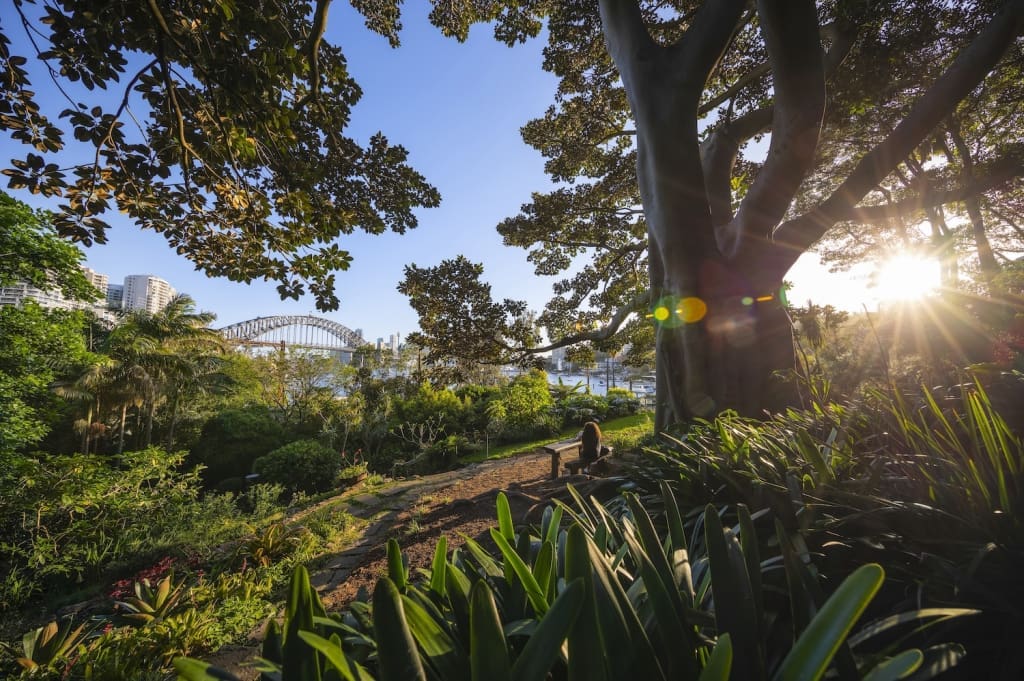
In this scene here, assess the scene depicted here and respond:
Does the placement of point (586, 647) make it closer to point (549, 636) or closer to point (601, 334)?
point (549, 636)

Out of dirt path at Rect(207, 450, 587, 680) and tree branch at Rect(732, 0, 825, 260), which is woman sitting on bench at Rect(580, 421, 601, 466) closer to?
dirt path at Rect(207, 450, 587, 680)

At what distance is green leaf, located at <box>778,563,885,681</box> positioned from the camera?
60 cm

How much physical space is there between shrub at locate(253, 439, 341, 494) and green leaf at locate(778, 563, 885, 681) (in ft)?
34.4

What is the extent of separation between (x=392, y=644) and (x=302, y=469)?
10.6 m

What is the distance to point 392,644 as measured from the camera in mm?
633

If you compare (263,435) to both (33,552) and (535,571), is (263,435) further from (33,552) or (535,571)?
(535,571)

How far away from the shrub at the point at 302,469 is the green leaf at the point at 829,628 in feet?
34.4

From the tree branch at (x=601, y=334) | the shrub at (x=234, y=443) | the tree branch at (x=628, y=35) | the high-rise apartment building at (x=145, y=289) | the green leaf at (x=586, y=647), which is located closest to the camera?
the green leaf at (x=586, y=647)

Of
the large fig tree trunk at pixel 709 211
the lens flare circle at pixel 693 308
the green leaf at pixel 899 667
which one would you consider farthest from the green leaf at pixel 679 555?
the lens flare circle at pixel 693 308

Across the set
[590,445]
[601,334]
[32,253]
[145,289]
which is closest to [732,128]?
[601,334]

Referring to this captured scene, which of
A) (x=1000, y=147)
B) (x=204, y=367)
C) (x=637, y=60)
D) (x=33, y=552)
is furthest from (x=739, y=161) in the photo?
(x=204, y=367)

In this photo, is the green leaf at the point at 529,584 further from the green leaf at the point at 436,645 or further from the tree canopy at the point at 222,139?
the tree canopy at the point at 222,139

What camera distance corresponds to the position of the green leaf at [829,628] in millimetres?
604

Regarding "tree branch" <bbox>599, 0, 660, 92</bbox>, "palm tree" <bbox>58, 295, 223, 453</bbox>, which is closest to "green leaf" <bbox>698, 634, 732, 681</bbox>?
"tree branch" <bbox>599, 0, 660, 92</bbox>
